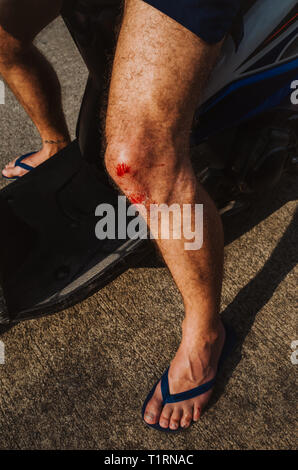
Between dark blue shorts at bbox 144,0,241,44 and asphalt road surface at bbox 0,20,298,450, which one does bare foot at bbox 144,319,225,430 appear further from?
dark blue shorts at bbox 144,0,241,44

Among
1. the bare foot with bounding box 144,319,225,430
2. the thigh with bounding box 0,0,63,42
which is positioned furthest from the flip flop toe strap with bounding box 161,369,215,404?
the thigh with bounding box 0,0,63,42

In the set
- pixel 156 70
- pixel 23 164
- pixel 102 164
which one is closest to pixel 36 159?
pixel 23 164

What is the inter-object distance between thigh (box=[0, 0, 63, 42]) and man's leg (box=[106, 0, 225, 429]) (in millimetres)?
731

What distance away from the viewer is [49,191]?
68.1 inches

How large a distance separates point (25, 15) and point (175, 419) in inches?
57.1

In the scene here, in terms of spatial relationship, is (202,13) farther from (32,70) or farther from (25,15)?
(32,70)

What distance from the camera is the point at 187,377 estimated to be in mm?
1320

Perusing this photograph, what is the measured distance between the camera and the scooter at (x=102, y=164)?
1283 mm

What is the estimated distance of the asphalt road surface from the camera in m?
1.28

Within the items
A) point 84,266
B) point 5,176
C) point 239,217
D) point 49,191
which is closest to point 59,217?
point 49,191

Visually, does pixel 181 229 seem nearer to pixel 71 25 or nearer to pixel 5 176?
pixel 71 25

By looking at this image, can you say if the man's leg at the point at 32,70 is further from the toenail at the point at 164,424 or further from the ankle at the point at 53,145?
the toenail at the point at 164,424

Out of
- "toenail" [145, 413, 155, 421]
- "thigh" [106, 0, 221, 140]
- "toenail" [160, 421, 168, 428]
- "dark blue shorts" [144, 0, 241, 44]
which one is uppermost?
"dark blue shorts" [144, 0, 241, 44]

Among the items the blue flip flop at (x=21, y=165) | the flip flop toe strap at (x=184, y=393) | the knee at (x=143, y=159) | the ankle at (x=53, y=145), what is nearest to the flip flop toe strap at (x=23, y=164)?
the blue flip flop at (x=21, y=165)
